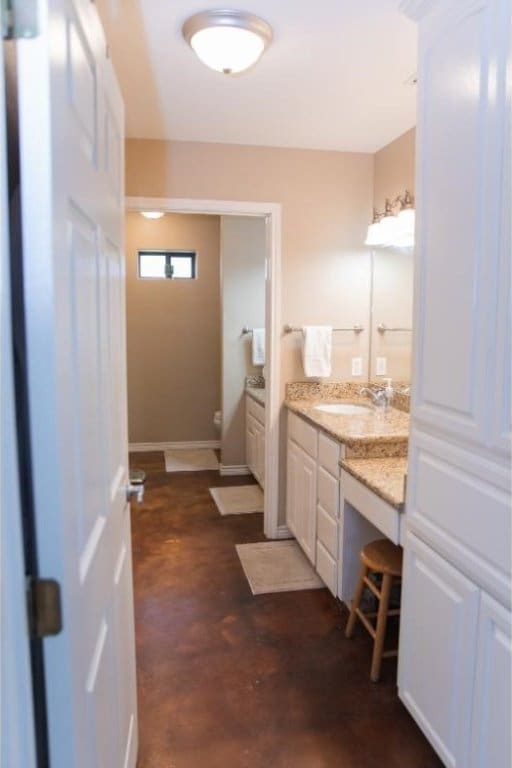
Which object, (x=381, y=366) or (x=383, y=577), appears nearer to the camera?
(x=383, y=577)

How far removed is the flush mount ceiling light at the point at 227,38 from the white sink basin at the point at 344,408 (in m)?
1.82

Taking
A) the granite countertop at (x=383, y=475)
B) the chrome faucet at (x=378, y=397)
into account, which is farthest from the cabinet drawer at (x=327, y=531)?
the chrome faucet at (x=378, y=397)

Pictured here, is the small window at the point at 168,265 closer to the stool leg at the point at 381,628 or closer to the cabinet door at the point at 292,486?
the cabinet door at the point at 292,486

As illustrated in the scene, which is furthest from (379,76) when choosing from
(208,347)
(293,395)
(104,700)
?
(208,347)

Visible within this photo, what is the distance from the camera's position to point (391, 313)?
323 centimetres

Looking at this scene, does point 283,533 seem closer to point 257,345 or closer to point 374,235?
point 257,345

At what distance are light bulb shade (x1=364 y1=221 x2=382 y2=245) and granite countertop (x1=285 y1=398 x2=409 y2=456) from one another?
1007mm

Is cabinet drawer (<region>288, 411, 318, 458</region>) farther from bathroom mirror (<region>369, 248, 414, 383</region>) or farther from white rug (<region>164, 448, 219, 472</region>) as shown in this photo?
white rug (<region>164, 448, 219, 472</region>)

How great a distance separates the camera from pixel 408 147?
2.89 metres

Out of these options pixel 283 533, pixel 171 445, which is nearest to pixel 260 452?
pixel 283 533

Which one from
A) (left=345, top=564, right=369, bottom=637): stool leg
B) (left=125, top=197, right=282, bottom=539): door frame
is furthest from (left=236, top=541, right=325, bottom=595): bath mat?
(left=345, top=564, right=369, bottom=637): stool leg

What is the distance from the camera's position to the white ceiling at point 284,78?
5.91 feet

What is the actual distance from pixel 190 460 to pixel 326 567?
2.74 metres

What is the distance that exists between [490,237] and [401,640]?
1340 mm
